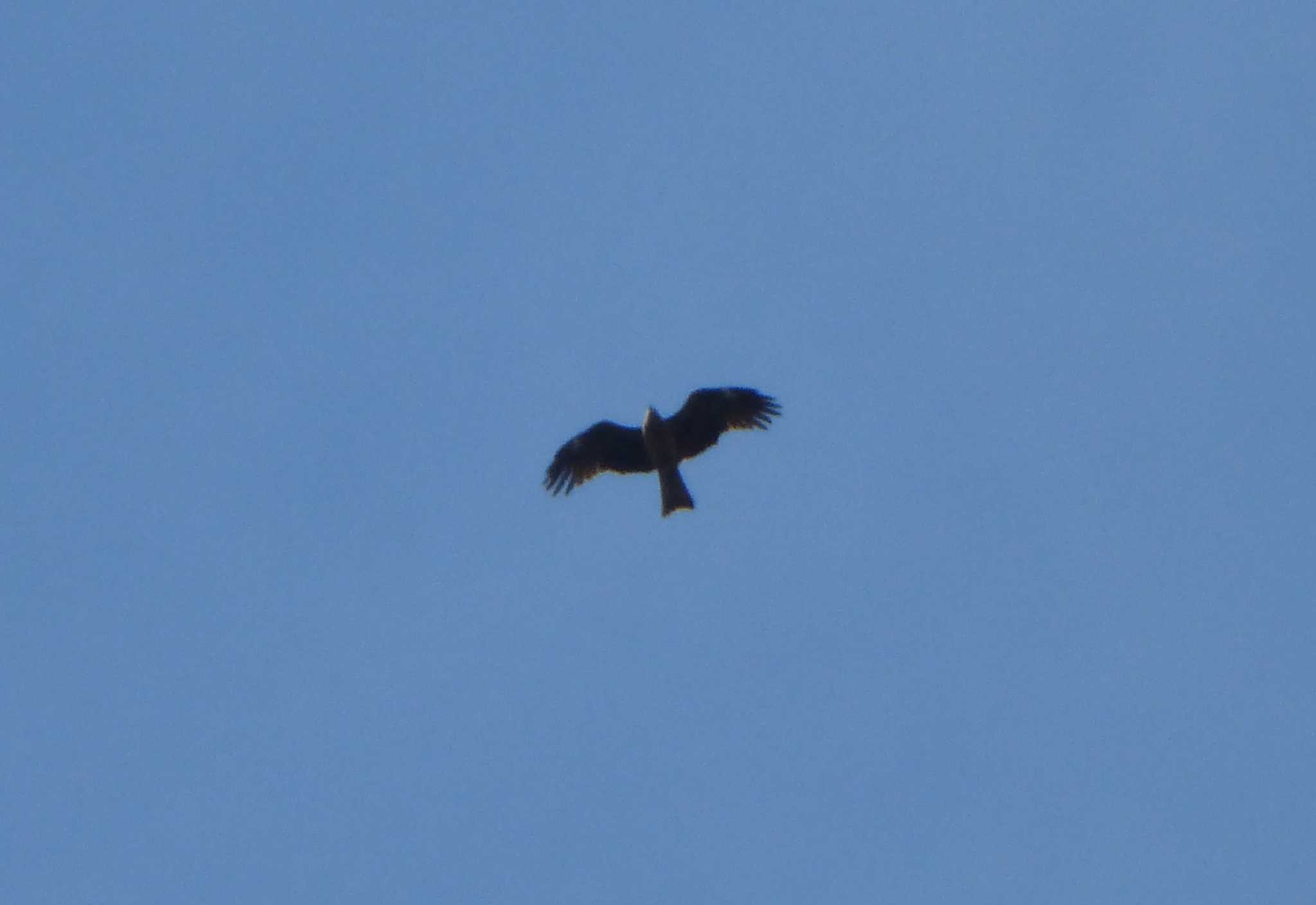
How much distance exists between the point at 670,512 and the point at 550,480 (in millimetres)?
1829

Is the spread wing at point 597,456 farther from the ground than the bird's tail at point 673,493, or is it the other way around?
the spread wing at point 597,456

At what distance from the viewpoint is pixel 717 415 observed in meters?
22.8

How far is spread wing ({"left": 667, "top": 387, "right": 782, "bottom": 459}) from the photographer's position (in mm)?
22750

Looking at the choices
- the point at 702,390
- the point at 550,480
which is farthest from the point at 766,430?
the point at 550,480

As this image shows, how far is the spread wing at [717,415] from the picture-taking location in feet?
74.6

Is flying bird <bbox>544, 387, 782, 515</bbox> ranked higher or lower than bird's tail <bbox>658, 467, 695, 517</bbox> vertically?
higher

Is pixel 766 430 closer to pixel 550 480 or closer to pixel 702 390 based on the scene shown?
pixel 702 390

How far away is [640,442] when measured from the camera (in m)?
22.9

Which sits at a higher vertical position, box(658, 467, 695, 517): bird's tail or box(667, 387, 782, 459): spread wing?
box(667, 387, 782, 459): spread wing

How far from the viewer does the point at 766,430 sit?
2278 cm

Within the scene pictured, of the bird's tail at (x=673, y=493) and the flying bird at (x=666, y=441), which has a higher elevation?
the flying bird at (x=666, y=441)

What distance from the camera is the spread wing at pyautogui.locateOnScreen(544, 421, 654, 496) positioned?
22.9m

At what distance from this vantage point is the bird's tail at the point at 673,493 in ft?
72.5

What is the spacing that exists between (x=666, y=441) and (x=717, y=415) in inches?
28.3
